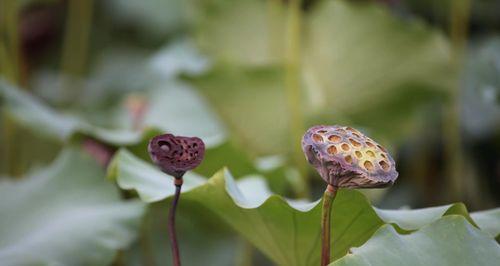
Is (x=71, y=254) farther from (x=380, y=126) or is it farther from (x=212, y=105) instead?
(x=380, y=126)

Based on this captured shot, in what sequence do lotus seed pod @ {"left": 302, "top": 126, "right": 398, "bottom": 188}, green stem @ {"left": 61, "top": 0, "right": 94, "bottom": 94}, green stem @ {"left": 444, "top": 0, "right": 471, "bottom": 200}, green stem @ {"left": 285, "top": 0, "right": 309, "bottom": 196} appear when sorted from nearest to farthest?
lotus seed pod @ {"left": 302, "top": 126, "right": 398, "bottom": 188} → green stem @ {"left": 285, "top": 0, "right": 309, "bottom": 196} → green stem @ {"left": 444, "top": 0, "right": 471, "bottom": 200} → green stem @ {"left": 61, "top": 0, "right": 94, "bottom": 94}

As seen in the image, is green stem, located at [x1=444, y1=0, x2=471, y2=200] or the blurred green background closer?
the blurred green background

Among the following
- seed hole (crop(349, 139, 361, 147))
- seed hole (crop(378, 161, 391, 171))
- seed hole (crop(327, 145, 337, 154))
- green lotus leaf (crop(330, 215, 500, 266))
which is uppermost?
seed hole (crop(349, 139, 361, 147))

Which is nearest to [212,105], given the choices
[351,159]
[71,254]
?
[71,254]

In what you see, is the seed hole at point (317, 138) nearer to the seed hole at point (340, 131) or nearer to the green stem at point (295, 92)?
the seed hole at point (340, 131)

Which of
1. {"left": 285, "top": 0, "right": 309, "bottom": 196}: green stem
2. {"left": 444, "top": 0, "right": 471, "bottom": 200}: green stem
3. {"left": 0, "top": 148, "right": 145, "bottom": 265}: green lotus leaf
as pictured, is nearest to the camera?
{"left": 0, "top": 148, "right": 145, "bottom": 265}: green lotus leaf

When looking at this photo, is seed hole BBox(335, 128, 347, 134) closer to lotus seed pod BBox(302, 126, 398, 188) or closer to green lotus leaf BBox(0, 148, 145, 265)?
lotus seed pod BBox(302, 126, 398, 188)

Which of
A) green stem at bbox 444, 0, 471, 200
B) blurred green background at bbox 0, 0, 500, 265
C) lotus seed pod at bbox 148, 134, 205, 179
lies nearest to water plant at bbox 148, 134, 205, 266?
lotus seed pod at bbox 148, 134, 205, 179

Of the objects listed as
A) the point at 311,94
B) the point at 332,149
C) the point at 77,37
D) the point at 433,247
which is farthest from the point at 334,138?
the point at 77,37

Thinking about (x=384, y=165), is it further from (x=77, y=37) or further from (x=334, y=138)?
(x=77, y=37)
